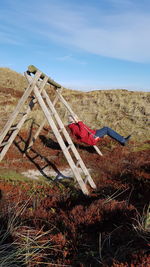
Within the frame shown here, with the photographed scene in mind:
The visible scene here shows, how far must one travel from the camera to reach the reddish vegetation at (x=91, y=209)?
3.33 metres

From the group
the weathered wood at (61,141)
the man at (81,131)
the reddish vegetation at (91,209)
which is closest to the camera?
the reddish vegetation at (91,209)

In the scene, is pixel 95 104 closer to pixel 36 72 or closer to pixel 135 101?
pixel 135 101

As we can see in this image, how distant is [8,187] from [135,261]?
195 inches

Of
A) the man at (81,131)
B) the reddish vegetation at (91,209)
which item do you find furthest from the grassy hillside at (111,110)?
the man at (81,131)

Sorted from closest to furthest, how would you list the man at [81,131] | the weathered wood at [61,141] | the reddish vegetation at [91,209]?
the reddish vegetation at [91,209] < the weathered wood at [61,141] < the man at [81,131]

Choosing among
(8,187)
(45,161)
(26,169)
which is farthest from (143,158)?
(8,187)

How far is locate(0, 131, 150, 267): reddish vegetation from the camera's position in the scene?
10.9 feet

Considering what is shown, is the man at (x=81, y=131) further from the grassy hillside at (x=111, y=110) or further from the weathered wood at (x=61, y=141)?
the grassy hillside at (x=111, y=110)

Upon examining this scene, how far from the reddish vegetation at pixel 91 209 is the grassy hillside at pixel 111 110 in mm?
4817

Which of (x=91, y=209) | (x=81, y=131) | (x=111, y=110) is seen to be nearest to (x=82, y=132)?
(x=81, y=131)

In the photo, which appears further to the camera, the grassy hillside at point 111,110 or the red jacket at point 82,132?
the grassy hillside at point 111,110

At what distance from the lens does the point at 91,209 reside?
4.58 m

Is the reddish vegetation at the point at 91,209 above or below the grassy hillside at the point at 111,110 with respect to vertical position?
below

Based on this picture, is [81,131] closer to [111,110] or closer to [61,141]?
[61,141]
